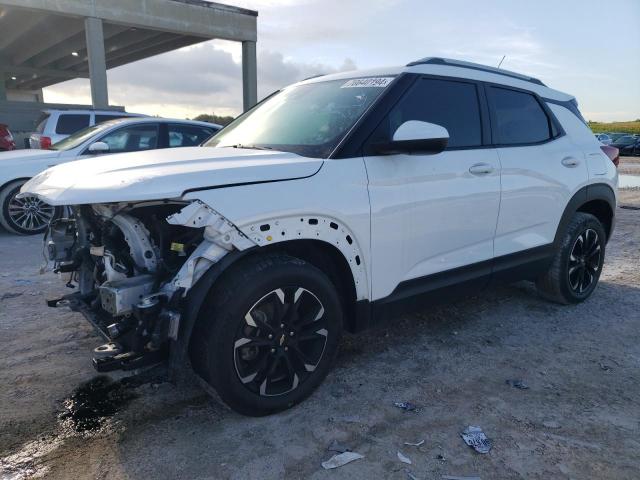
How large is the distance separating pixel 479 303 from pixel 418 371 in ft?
5.20

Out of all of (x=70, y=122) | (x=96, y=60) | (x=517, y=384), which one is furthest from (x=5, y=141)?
(x=517, y=384)

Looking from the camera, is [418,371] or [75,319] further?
[75,319]

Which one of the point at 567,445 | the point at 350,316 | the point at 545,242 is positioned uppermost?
the point at 545,242

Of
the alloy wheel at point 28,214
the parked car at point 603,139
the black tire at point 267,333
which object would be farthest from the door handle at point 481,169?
the alloy wheel at point 28,214

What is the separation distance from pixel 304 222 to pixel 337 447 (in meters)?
1.15

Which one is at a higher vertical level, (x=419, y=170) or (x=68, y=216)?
(x=419, y=170)

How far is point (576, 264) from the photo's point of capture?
452 centimetres

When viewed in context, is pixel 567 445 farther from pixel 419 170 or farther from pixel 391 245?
pixel 419 170

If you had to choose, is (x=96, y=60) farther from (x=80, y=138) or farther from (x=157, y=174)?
(x=157, y=174)

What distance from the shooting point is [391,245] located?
9.85 feet

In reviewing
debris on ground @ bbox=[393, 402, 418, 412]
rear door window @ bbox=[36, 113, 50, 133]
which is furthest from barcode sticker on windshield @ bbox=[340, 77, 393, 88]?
rear door window @ bbox=[36, 113, 50, 133]

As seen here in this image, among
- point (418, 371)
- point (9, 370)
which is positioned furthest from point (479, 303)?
point (9, 370)

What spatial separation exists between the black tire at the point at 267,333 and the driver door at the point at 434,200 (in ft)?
1.45

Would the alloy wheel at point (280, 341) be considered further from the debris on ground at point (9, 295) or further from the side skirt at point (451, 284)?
the debris on ground at point (9, 295)
